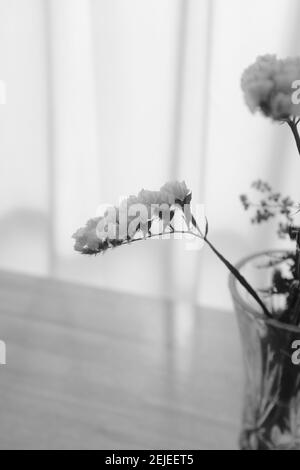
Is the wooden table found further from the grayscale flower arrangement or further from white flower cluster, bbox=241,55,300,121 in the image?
white flower cluster, bbox=241,55,300,121

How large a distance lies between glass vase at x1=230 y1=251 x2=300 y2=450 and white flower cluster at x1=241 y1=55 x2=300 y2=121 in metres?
0.21

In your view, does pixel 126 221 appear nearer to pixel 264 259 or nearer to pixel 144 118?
pixel 264 259

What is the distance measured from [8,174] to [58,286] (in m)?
0.35

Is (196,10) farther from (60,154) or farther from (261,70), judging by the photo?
(261,70)

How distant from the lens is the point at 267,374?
0.56 metres

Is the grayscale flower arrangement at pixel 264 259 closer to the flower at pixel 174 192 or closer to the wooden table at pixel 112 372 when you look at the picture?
the flower at pixel 174 192

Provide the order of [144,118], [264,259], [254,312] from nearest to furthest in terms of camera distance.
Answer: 1. [254,312]
2. [264,259]
3. [144,118]

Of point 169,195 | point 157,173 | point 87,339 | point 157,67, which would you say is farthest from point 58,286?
point 169,195

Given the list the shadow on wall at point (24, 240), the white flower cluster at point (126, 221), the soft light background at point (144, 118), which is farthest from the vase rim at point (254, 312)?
the shadow on wall at point (24, 240)

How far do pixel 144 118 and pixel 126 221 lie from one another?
26.9 inches

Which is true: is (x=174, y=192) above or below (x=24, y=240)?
above

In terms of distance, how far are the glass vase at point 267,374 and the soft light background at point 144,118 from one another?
414mm

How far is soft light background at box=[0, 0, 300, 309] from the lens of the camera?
3.06 ft

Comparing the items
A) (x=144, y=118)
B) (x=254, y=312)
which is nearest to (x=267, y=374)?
(x=254, y=312)
